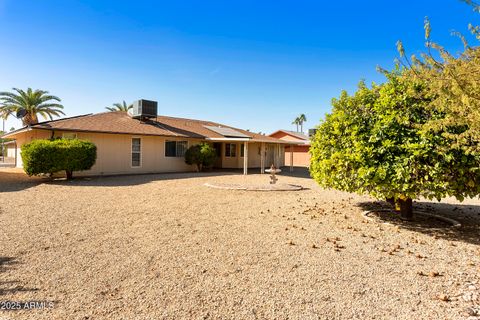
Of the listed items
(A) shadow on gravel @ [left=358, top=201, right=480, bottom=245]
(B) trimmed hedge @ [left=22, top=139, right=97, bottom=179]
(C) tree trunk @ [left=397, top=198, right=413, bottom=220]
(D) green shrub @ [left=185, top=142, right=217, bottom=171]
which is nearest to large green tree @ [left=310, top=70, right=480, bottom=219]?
(C) tree trunk @ [left=397, top=198, right=413, bottom=220]

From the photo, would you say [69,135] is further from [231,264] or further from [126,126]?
[231,264]

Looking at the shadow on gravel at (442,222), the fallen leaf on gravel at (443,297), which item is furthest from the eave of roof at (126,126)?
the fallen leaf on gravel at (443,297)

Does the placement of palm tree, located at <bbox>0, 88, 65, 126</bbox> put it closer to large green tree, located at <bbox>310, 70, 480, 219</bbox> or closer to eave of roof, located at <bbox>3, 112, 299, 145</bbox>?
eave of roof, located at <bbox>3, 112, 299, 145</bbox>

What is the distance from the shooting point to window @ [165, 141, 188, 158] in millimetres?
19716

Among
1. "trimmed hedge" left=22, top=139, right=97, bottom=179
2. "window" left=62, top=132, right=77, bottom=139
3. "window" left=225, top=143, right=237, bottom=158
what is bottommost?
"trimmed hedge" left=22, top=139, right=97, bottom=179

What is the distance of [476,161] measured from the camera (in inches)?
200

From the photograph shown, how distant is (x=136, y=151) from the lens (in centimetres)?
1814

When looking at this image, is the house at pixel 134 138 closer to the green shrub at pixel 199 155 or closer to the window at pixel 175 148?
the window at pixel 175 148

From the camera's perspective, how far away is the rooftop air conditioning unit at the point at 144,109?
19.9 m

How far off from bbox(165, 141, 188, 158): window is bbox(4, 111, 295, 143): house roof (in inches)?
30.1

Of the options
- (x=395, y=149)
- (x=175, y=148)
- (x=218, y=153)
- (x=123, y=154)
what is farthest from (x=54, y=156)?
(x=395, y=149)

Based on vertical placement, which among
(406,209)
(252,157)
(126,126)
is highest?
(126,126)

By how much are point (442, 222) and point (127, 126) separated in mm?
17525

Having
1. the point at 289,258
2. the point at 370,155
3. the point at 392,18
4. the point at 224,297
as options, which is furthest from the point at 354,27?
the point at 224,297
